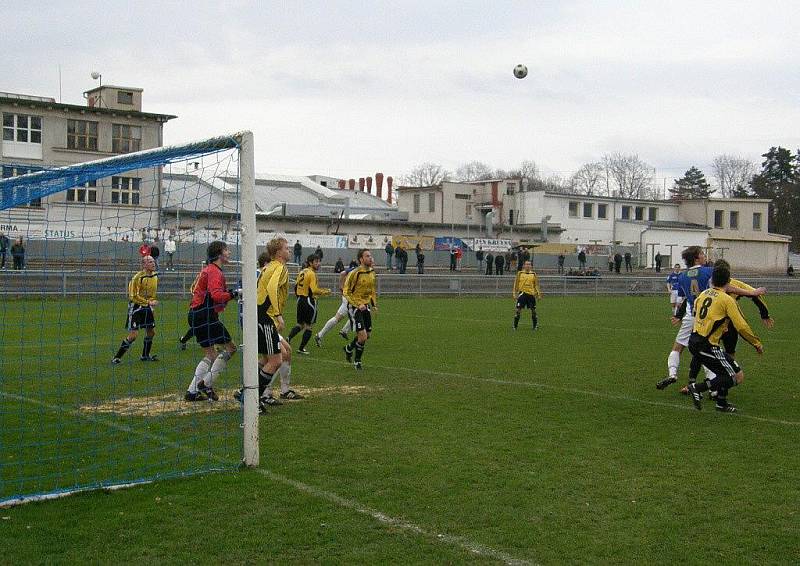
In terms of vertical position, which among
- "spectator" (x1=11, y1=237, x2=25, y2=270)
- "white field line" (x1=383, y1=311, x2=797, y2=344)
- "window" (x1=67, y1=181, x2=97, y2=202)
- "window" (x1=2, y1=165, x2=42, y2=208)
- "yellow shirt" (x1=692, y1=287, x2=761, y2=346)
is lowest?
"white field line" (x1=383, y1=311, x2=797, y2=344)

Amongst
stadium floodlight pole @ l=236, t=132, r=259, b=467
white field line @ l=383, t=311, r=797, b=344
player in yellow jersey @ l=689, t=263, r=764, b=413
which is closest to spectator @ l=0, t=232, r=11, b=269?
white field line @ l=383, t=311, r=797, b=344

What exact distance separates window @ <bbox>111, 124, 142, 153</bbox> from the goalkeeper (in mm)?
45254

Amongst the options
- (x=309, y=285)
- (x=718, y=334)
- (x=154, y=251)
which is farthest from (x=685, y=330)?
(x=154, y=251)

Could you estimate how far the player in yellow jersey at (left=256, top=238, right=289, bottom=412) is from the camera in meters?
9.97

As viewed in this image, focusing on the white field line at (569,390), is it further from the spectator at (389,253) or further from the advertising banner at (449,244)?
the advertising banner at (449,244)

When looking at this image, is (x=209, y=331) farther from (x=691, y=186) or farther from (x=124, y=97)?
(x=691, y=186)

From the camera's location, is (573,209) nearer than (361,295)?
No

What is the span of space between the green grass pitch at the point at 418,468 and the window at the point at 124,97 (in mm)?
44630

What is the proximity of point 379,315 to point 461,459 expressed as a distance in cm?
2015

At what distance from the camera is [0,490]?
23.4 feet

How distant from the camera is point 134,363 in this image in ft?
52.4

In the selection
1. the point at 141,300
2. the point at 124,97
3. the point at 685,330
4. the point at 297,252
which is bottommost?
the point at 685,330

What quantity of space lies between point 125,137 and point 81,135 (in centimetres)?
256

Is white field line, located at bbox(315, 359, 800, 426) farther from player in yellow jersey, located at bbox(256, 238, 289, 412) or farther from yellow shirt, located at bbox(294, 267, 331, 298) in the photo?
player in yellow jersey, located at bbox(256, 238, 289, 412)
